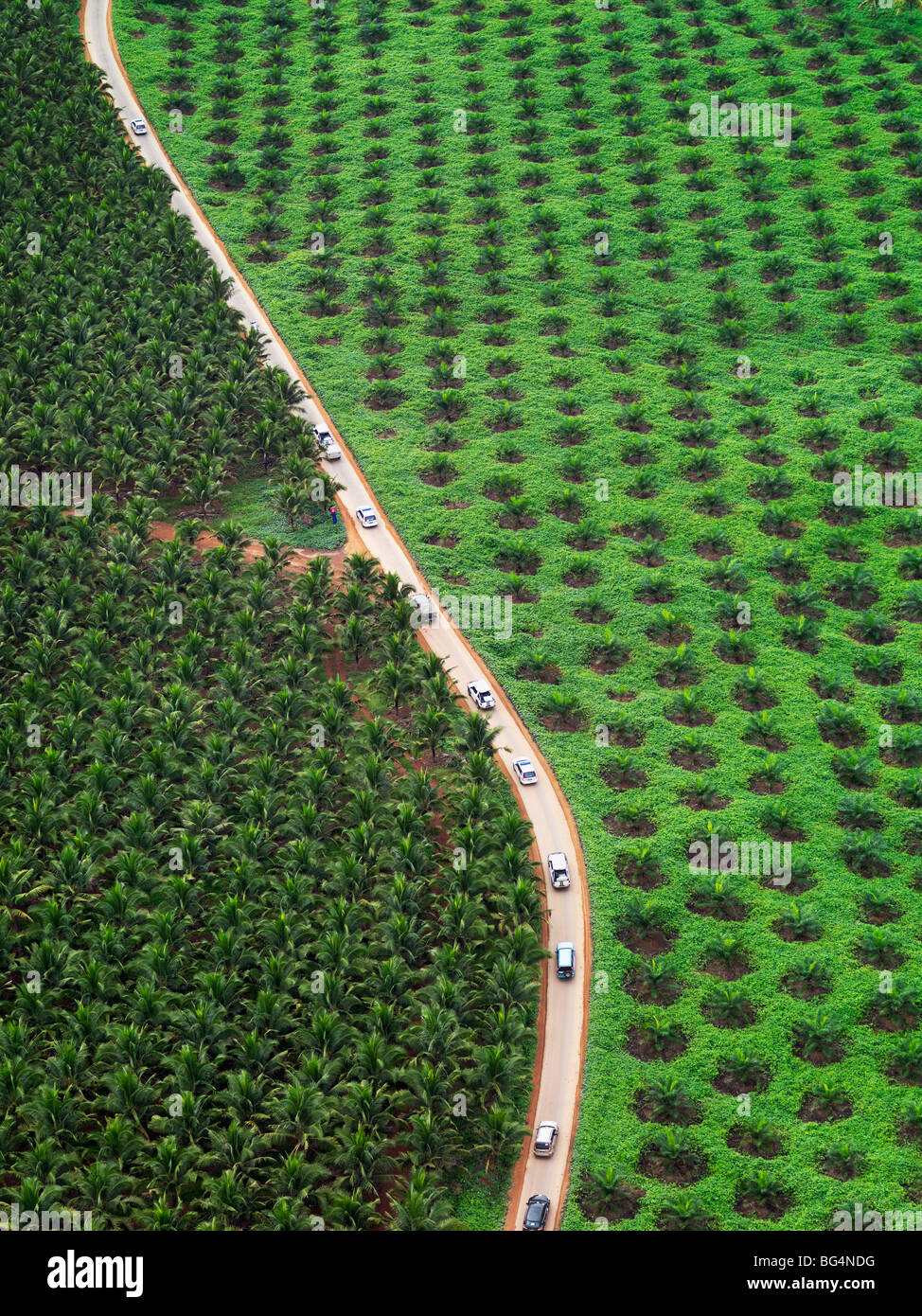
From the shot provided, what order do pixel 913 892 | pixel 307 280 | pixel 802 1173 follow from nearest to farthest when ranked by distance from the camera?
1. pixel 802 1173
2. pixel 913 892
3. pixel 307 280

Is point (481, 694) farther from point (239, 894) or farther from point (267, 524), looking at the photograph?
point (267, 524)

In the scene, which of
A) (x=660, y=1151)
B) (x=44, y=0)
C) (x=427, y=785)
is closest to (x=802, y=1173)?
(x=660, y=1151)

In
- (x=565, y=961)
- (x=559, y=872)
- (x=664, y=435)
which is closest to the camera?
(x=565, y=961)

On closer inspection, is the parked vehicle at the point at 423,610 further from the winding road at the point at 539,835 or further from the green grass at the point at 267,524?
the green grass at the point at 267,524

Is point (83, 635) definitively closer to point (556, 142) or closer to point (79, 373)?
point (79, 373)

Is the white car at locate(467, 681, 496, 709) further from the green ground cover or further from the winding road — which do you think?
the green ground cover

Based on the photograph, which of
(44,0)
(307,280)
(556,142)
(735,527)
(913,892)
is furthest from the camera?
(44,0)

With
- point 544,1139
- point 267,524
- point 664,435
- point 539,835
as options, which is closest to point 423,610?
point 267,524
